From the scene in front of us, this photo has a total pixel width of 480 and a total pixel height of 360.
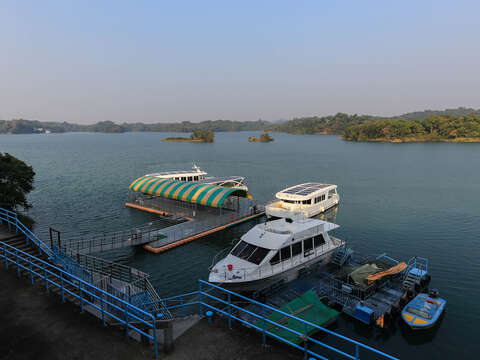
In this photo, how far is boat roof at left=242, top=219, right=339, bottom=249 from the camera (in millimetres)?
22953

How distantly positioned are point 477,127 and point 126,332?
722 ft

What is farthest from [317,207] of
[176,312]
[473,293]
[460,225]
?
[176,312]

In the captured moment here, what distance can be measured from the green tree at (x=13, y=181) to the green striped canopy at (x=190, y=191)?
45.3 feet

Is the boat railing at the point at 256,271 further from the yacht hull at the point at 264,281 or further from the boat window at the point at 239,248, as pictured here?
the boat window at the point at 239,248

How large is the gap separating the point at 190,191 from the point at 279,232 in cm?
1947

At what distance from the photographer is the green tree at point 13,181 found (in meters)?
34.7

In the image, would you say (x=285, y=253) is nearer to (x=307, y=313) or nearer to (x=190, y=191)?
(x=307, y=313)

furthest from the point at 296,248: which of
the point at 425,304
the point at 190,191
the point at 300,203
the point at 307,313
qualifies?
the point at 190,191

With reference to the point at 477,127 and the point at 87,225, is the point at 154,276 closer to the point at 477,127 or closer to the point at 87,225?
the point at 87,225

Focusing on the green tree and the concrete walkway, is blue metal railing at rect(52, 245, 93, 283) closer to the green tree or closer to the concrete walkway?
the concrete walkway

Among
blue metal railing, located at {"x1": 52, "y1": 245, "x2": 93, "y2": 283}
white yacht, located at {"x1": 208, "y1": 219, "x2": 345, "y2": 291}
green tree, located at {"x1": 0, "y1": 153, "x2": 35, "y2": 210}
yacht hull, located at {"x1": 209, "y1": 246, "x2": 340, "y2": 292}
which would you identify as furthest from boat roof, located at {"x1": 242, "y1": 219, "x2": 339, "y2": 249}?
green tree, located at {"x1": 0, "y1": 153, "x2": 35, "y2": 210}

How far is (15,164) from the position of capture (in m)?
37.4

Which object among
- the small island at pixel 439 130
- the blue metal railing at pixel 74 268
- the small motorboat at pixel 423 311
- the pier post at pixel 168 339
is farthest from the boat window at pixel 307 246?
the small island at pixel 439 130

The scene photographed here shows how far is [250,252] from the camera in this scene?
2292 cm
